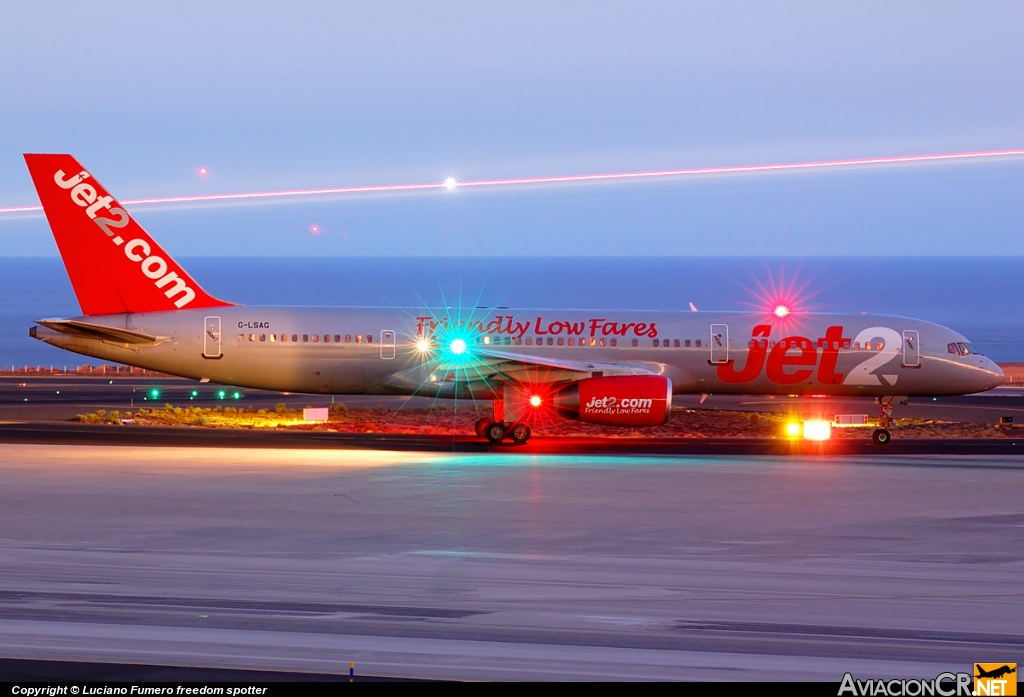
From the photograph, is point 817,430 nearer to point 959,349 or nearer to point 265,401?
point 959,349

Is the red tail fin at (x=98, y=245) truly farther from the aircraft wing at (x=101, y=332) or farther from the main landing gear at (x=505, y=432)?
the main landing gear at (x=505, y=432)

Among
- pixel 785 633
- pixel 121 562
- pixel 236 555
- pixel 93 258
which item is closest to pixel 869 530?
pixel 785 633

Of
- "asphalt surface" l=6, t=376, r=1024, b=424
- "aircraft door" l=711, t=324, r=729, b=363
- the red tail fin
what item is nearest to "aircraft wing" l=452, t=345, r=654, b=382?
"aircraft door" l=711, t=324, r=729, b=363

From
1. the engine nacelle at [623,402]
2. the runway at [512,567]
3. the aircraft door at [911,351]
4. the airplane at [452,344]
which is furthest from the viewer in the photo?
the aircraft door at [911,351]

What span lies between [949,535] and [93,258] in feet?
79.4

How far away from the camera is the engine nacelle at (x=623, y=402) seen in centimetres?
3172

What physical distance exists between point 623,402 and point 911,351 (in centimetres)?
983

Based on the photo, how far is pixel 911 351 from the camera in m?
35.6

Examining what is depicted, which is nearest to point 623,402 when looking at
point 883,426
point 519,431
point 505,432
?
point 519,431

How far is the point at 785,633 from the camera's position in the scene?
12734mm

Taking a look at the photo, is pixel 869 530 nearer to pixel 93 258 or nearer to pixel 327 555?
pixel 327 555

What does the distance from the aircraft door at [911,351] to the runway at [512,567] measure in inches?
317

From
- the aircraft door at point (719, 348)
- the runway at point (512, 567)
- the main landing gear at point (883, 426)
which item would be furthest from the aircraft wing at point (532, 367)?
the main landing gear at point (883, 426)

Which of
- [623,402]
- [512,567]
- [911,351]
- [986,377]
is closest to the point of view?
[512,567]
